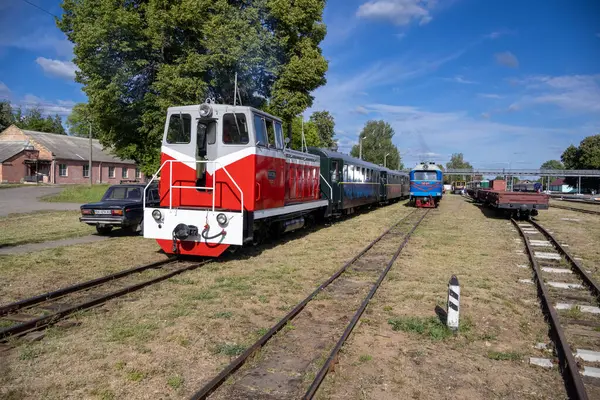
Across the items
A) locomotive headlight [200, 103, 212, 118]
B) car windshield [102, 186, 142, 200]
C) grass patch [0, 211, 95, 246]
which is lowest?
grass patch [0, 211, 95, 246]

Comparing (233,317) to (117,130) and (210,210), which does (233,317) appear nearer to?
(210,210)

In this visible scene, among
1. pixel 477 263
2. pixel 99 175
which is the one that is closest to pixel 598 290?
pixel 477 263

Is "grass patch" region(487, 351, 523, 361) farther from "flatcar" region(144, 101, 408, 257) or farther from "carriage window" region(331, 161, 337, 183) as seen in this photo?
"carriage window" region(331, 161, 337, 183)

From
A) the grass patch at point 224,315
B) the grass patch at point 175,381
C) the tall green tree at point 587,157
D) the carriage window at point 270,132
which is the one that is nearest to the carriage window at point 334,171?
the carriage window at point 270,132

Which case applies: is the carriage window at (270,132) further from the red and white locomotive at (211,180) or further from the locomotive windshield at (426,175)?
the locomotive windshield at (426,175)

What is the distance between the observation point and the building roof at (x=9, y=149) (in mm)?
47009

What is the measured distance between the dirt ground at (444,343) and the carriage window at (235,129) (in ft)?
14.7

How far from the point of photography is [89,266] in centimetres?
930

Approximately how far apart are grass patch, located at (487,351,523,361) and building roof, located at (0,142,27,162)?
5308cm

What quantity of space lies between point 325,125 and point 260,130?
247 feet

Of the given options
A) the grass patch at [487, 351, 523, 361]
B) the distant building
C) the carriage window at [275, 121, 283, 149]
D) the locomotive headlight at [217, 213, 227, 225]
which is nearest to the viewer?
the grass patch at [487, 351, 523, 361]

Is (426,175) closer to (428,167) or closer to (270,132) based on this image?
(428,167)

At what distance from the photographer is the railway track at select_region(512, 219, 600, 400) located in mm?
4603

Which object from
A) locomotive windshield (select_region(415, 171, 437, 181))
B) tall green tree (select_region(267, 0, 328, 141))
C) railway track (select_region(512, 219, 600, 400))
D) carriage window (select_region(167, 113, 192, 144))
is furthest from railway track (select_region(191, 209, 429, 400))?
locomotive windshield (select_region(415, 171, 437, 181))
